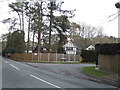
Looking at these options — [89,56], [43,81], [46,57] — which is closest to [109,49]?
[43,81]

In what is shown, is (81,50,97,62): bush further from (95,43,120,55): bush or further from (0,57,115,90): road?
(0,57,115,90): road

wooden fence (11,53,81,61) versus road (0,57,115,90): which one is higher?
wooden fence (11,53,81,61)

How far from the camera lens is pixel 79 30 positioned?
10175 cm

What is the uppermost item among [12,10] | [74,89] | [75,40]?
[12,10]

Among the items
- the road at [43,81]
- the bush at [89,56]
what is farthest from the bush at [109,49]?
the bush at [89,56]

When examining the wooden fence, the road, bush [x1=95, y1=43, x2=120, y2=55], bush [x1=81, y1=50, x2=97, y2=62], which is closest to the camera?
the road

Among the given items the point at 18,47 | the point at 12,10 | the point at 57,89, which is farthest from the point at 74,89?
the point at 18,47

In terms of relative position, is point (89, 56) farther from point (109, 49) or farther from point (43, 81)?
point (43, 81)

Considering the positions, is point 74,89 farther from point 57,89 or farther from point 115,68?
point 115,68

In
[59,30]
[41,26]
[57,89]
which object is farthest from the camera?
[59,30]

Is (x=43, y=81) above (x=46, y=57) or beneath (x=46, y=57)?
beneath

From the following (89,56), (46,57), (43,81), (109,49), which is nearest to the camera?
(43,81)

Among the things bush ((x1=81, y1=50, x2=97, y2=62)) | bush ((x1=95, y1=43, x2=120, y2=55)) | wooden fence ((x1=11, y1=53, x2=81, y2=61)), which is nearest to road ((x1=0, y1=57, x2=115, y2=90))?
bush ((x1=95, y1=43, x2=120, y2=55))

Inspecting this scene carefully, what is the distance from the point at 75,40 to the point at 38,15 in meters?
40.0
